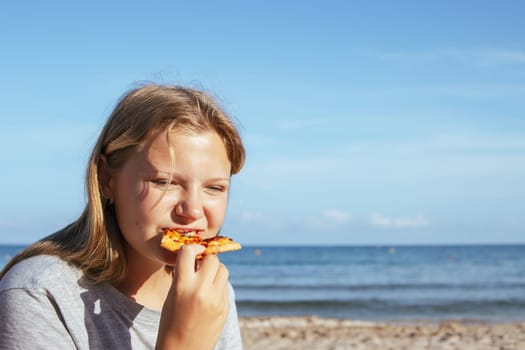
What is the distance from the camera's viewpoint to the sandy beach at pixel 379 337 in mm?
11227

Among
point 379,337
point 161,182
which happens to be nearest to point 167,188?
point 161,182

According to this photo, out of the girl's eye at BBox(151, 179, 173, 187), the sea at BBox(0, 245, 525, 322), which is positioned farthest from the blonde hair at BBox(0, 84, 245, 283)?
the sea at BBox(0, 245, 525, 322)

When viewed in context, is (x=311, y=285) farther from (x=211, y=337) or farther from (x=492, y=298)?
(x=211, y=337)

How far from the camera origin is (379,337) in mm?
12367

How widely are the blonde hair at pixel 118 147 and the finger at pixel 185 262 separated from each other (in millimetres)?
341

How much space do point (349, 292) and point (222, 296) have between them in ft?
77.0

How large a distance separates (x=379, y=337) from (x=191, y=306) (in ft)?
35.2

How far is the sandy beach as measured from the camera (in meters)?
11.2

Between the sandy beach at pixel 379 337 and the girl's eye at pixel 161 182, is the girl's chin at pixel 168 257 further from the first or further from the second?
the sandy beach at pixel 379 337

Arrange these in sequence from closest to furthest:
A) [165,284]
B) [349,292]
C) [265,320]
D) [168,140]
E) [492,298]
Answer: [168,140] < [165,284] < [265,320] < [492,298] < [349,292]

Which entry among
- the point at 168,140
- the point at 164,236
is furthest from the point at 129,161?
the point at 164,236

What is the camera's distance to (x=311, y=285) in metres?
29.0

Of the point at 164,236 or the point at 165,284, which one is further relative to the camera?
the point at 165,284

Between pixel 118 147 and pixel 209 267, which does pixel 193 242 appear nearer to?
pixel 209 267
